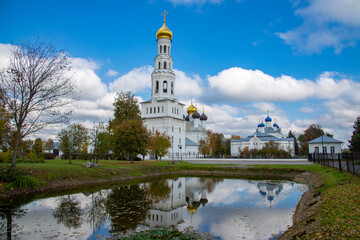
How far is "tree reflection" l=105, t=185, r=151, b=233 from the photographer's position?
892 centimetres

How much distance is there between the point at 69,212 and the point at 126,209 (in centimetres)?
225

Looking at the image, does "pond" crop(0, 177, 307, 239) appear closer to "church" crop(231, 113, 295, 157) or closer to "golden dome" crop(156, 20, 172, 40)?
"golden dome" crop(156, 20, 172, 40)

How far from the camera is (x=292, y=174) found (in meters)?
25.7

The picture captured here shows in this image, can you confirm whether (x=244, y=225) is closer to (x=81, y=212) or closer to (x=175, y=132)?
(x=81, y=212)

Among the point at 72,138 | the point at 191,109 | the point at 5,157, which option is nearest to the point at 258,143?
the point at 191,109

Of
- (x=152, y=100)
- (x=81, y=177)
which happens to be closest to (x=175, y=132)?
(x=152, y=100)

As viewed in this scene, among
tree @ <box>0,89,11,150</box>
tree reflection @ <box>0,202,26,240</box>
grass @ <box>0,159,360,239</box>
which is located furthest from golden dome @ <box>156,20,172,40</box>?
tree reflection @ <box>0,202,26,240</box>

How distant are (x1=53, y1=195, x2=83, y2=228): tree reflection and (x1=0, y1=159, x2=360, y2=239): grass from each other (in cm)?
326

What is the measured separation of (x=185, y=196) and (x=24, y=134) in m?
9.58

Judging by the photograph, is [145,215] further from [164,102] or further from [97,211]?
[164,102]

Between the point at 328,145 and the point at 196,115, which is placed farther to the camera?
the point at 196,115

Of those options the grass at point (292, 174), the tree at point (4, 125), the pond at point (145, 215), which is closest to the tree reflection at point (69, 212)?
the pond at point (145, 215)

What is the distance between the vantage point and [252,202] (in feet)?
42.8

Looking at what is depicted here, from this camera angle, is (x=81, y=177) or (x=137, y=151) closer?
(x=81, y=177)
